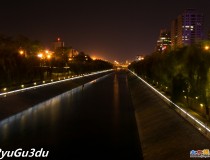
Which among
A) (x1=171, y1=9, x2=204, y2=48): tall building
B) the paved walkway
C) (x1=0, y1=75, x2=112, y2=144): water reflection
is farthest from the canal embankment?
(x1=171, y1=9, x2=204, y2=48): tall building

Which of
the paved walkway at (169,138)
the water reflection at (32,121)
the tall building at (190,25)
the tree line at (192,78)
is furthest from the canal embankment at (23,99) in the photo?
the tall building at (190,25)

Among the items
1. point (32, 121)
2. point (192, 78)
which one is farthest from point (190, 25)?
point (32, 121)

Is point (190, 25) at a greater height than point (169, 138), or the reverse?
point (190, 25)

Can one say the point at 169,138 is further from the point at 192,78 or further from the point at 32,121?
the point at 32,121

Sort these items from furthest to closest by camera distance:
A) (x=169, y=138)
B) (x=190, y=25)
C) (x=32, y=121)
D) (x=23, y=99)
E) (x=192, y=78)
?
1. (x=190, y=25)
2. (x=23, y=99)
3. (x=32, y=121)
4. (x=192, y=78)
5. (x=169, y=138)

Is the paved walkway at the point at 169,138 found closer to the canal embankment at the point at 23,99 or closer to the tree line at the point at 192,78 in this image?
the tree line at the point at 192,78

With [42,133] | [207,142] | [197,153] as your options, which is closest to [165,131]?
[207,142]

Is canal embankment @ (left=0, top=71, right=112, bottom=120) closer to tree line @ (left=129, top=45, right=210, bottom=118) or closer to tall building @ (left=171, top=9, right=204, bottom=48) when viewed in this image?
tree line @ (left=129, top=45, right=210, bottom=118)

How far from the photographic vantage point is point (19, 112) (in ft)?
88.3

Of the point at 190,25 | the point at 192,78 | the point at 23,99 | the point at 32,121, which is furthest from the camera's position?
the point at 190,25

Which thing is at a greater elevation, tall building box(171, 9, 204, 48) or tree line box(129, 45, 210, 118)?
tall building box(171, 9, 204, 48)

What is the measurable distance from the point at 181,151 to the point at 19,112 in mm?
16486

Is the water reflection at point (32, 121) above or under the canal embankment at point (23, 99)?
under

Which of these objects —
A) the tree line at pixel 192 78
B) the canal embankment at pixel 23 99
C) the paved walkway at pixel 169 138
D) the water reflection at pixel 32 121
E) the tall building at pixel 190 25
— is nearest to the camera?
the paved walkway at pixel 169 138
